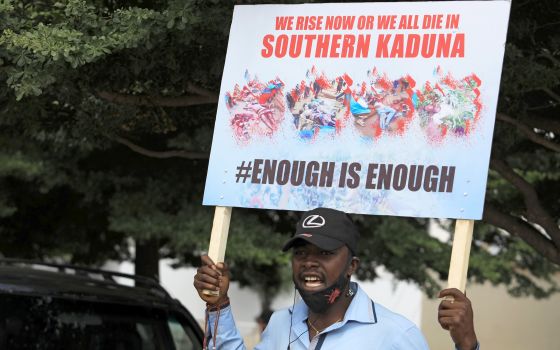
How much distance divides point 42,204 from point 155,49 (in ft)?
22.1

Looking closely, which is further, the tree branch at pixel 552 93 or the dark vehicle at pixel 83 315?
the tree branch at pixel 552 93

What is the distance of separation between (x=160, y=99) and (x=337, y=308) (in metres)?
3.49

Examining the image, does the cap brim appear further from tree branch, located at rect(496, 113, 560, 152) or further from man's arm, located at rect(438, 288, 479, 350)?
tree branch, located at rect(496, 113, 560, 152)

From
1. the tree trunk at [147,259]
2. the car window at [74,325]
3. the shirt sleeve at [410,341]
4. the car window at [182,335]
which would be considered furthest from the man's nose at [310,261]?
the tree trunk at [147,259]

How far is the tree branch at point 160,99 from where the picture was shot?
263 inches

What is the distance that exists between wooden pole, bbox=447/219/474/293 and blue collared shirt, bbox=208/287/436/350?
23 cm

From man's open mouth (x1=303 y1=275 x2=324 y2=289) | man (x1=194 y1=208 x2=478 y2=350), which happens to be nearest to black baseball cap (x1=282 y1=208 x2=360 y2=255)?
man (x1=194 y1=208 x2=478 y2=350)

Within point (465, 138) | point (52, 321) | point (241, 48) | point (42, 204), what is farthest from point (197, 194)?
point (465, 138)

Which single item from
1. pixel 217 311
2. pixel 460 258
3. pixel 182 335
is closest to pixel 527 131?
pixel 182 335

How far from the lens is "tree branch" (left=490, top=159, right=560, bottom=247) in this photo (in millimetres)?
7340

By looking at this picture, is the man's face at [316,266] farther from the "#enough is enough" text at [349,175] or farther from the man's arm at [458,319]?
the "#enough is enough" text at [349,175]

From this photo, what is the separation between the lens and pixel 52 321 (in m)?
5.97

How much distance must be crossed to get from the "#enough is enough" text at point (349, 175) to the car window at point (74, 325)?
6.70ft

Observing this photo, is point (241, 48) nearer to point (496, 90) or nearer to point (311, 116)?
point (311, 116)
